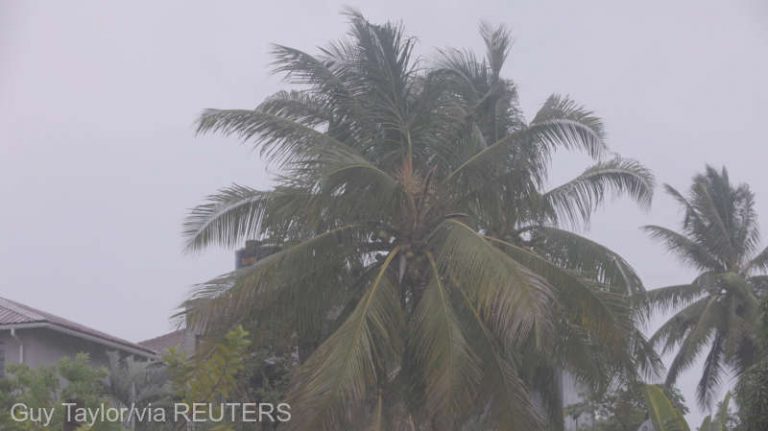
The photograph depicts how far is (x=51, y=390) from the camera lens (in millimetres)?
12008

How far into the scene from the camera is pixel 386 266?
1479 cm

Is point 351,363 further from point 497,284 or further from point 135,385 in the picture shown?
point 135,385

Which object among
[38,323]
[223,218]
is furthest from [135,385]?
[223,218]

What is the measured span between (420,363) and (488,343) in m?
0.93

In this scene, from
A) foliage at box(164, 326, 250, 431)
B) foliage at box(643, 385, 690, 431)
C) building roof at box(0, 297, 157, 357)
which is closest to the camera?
foliage at box(164, 326, 250, 431)

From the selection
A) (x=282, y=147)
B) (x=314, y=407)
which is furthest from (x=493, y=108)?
(x=314, y=407)

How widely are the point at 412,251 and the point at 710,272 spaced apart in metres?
18.3

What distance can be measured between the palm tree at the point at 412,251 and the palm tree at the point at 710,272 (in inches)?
575

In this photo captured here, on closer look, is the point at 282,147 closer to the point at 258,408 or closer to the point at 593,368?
the point at 258,408

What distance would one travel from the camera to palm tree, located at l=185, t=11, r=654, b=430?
13477 millimetres

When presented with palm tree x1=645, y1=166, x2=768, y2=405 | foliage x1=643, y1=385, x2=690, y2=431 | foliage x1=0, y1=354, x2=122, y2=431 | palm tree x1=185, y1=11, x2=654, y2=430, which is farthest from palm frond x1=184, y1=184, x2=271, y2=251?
palm tree x1=645, y1=166, x2=768, y2=405

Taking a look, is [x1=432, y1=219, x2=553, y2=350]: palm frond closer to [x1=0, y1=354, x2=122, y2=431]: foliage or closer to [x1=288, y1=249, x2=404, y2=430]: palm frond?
[x1=288, y1=249, x2=404, y2=430]: palm frond

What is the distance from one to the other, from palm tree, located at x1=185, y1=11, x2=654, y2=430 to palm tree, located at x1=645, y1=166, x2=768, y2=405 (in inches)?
575

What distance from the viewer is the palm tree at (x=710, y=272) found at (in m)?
30.2
